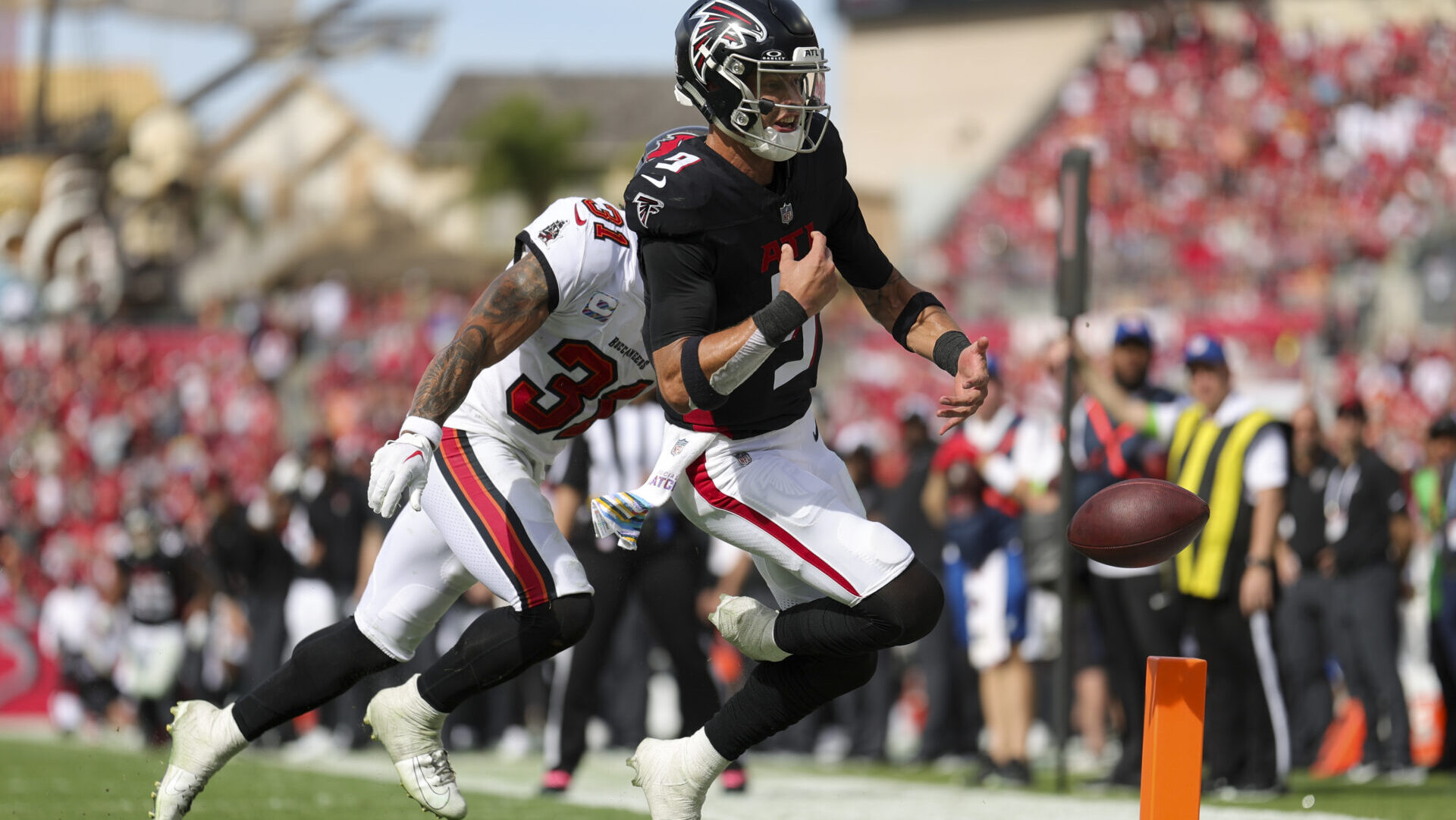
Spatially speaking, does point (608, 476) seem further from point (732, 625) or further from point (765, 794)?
point (732, 625)

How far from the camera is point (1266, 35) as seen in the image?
25.2m

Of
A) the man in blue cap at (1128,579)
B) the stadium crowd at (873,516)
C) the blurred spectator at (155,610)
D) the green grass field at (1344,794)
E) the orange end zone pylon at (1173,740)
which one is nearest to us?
the orange end zone pylon at (1173,740)

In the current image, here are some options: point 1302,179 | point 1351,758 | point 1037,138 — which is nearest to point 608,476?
point 1351,758

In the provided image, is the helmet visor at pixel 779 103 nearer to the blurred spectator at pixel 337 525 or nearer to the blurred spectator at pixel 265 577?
the blurred spectator at pixel 337 525

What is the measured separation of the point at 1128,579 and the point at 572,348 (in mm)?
3150

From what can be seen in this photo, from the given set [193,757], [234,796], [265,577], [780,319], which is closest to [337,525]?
[265,577]

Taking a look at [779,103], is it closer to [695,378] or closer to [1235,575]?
[695,378]

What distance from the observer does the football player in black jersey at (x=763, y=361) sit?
390 centimetres

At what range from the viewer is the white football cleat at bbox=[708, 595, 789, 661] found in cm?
420

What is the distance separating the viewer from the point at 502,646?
4.32 m

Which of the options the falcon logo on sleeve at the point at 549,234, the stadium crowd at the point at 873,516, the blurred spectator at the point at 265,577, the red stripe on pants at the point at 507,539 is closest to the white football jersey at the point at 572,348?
the falcon logo on sleeve at the point at 549,234

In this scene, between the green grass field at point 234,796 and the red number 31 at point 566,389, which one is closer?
the red number 31 at point 566,389

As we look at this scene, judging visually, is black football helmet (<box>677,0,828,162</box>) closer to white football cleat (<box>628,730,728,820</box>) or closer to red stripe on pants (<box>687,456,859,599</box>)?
red stripe on pants (<box>687,456,859,599</box>)

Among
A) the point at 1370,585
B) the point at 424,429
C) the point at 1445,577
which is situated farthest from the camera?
the point at 1370,585
